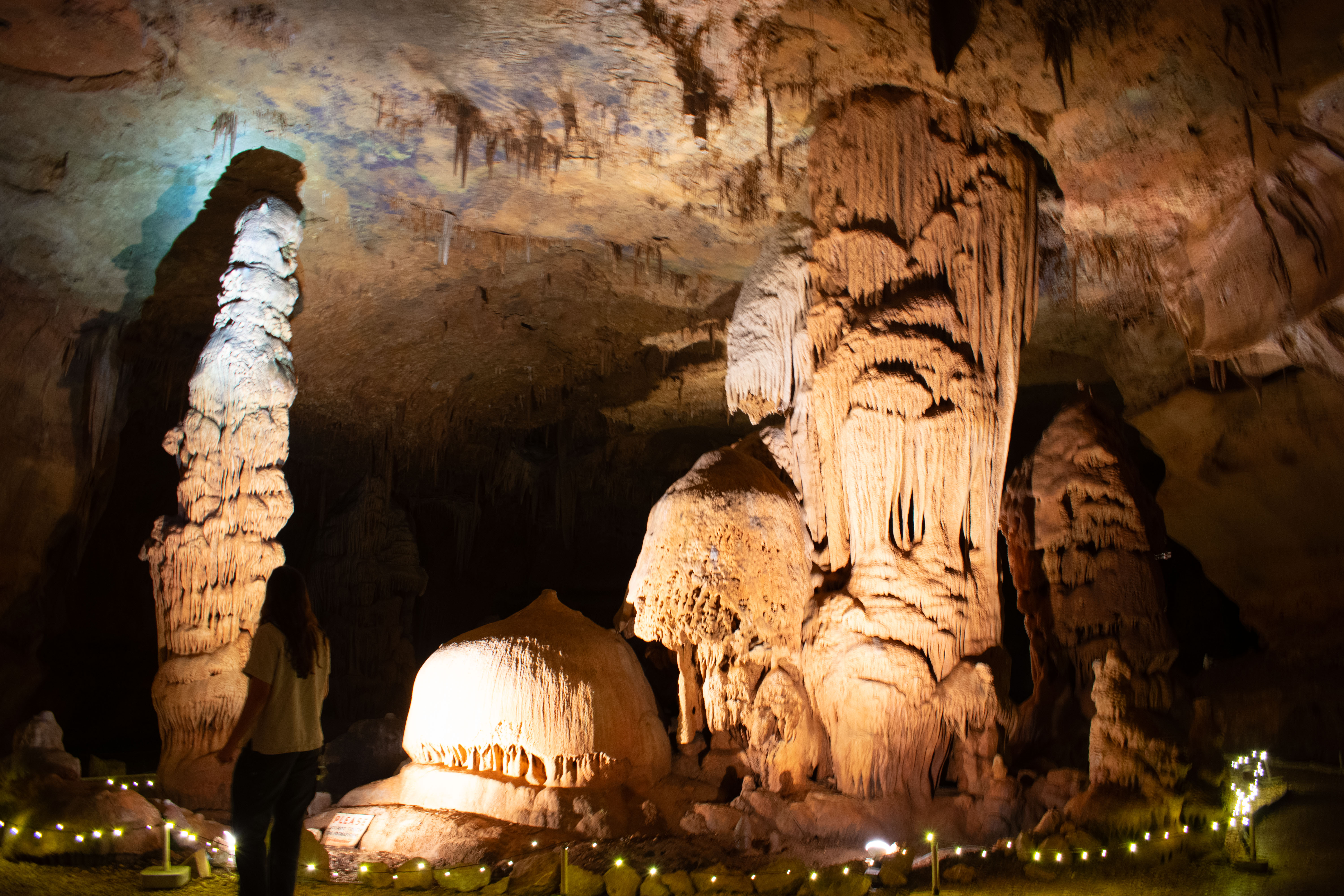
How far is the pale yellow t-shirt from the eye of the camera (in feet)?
10.9

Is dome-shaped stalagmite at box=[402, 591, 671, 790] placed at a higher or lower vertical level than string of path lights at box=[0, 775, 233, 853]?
higher

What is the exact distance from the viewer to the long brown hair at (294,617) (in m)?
3.44

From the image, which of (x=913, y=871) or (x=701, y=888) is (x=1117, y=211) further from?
(x=701, y=888)

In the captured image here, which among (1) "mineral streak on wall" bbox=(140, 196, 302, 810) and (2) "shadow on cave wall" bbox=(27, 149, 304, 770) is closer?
(1) "mineral streak on wall" bbox=(140, 196, 302, 810)

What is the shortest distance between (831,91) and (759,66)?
59 cm

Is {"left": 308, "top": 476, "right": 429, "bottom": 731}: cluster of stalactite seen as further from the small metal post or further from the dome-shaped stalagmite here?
the small metal post

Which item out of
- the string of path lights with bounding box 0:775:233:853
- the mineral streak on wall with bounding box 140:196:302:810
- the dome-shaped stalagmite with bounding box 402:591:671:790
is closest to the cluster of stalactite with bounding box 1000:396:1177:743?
the dome-shaped stalagmite with bounding box 402:591:671:790

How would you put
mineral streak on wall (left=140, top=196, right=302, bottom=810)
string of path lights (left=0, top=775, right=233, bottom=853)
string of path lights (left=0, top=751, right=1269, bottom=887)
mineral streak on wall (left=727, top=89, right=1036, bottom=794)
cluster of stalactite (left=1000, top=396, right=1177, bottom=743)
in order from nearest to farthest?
string of path lights (left=0, top=751, right=1269, bottom=887)
string of path lights (left=0, top=775, right=233, bottom=853)
mineral streak on wall (left=727, top=89, right=1036, bottom=794)
mineral streak on wall (left=140, top=196, right=302, bottom=810)
cluster of stalactite (left=1000, top=396, right=1177, bottom=743)

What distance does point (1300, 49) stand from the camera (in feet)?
16.8

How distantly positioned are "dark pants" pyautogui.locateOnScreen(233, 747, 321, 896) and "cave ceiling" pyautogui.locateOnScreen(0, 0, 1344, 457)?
4487 millimetres

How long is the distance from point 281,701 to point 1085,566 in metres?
7.05

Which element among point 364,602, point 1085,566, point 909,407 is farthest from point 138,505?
point 1085,566

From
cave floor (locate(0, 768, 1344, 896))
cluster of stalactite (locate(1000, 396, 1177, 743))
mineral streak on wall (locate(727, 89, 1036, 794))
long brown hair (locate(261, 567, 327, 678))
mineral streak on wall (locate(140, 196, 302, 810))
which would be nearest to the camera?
long brown hair (locate(261, 567, 327, 678))

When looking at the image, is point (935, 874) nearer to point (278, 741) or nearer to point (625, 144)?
point (278, 741)
